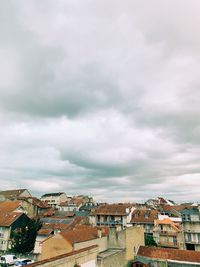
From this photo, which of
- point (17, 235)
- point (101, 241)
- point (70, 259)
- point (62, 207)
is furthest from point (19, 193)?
point (70, 259)

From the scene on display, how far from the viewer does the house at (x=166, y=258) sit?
38.5 metres

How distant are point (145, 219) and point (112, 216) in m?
10.1

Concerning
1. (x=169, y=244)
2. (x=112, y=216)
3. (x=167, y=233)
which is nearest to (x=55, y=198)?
(x=112, y=216)

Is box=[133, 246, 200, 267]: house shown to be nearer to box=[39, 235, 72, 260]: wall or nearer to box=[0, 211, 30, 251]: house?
box=[39, 235, 72, 260]: wall

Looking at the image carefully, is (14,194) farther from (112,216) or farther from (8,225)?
(8,225)

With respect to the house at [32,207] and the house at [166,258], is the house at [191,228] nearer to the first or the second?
the house at [166,258]

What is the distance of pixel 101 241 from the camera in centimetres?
4100

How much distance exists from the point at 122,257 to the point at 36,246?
21377 millimetres

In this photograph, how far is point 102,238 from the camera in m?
41.3

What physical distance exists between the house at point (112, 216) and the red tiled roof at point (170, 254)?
33411 mm

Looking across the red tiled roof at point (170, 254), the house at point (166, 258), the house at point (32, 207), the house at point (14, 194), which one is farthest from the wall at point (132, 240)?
the house at point (14, 194)

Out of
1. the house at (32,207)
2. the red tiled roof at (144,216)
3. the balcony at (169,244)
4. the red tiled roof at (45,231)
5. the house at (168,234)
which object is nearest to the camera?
the red tiled roof at (45,231)

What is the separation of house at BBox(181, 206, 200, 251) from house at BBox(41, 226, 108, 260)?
29.2 meters

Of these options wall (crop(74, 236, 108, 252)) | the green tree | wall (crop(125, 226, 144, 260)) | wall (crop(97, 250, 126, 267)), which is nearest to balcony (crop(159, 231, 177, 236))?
the green tree
